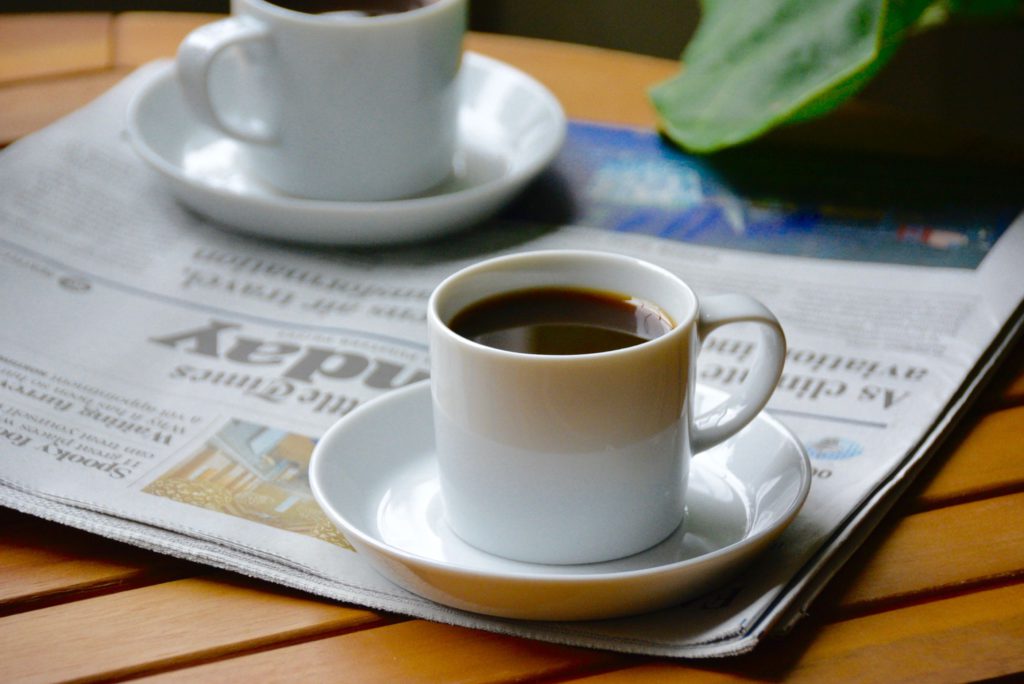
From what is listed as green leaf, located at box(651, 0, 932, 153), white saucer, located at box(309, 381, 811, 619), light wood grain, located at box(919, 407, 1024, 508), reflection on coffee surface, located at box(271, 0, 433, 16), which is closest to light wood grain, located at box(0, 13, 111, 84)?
reflection on coffee surface, located at box(271, 0, 433, 16)

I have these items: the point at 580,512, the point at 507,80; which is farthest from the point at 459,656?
the point at 507,80

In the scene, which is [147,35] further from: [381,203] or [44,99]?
[381,203]

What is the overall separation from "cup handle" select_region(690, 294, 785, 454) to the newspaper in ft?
0.15

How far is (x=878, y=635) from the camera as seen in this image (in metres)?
0.39

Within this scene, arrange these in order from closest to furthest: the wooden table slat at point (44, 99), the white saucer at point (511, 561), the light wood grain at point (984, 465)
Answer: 1. the white saucer at point (511, 561)
2. the light wood grain at point (984, 465)
3. the wooden table slat at point (44, 99)

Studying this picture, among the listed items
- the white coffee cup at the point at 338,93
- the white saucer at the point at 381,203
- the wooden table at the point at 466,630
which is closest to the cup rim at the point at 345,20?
the white coffee cup at the point at 338,93

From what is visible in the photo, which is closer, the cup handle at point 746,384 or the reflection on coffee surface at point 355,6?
the cup handle at point 746,384

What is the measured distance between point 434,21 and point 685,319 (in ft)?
1.13

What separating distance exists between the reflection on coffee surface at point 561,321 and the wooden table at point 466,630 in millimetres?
105

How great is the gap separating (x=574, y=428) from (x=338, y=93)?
0.36 m

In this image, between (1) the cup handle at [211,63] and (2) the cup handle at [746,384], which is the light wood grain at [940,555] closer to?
(2) the cup handle at [746,384]

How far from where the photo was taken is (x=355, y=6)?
2.47 ft

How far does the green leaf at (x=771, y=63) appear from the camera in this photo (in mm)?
Result: 668

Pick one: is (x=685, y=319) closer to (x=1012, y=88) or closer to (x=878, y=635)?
(x=878, y=635)
